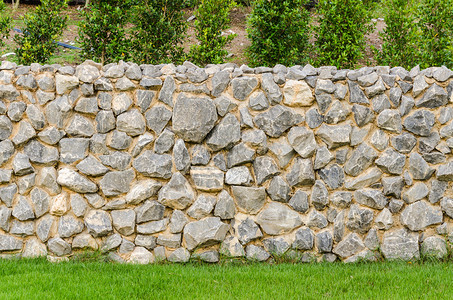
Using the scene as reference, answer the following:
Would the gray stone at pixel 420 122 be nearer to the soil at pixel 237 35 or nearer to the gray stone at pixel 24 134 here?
the soil at pixel 237 35

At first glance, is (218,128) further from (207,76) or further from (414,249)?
(414,249)

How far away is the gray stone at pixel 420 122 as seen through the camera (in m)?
4.98

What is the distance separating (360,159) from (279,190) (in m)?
0.94

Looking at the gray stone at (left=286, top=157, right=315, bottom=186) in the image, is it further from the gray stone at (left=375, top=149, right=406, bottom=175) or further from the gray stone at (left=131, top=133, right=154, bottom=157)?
the gray stone at (left=131, top=133, right=154, bottom=157)

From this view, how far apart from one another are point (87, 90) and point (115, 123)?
467mm

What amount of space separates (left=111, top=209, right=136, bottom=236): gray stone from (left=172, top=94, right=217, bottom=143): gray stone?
1.03m

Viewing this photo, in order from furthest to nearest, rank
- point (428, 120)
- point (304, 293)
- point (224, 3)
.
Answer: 1. point (224, 3)
2. point (428, 120)
3. point (304, 293)

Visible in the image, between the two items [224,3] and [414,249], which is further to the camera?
[224,3]

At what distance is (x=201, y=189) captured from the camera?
5051 millimetres

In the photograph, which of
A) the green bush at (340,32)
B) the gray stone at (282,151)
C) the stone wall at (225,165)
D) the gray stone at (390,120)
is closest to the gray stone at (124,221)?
the stone wall at (225,165)

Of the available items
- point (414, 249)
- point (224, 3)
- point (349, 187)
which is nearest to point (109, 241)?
point (349, 187)

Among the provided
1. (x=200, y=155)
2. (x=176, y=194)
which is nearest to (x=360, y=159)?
(x=200, y=155)

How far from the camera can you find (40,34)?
7.72 metres

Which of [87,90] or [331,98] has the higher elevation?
[331,98]
